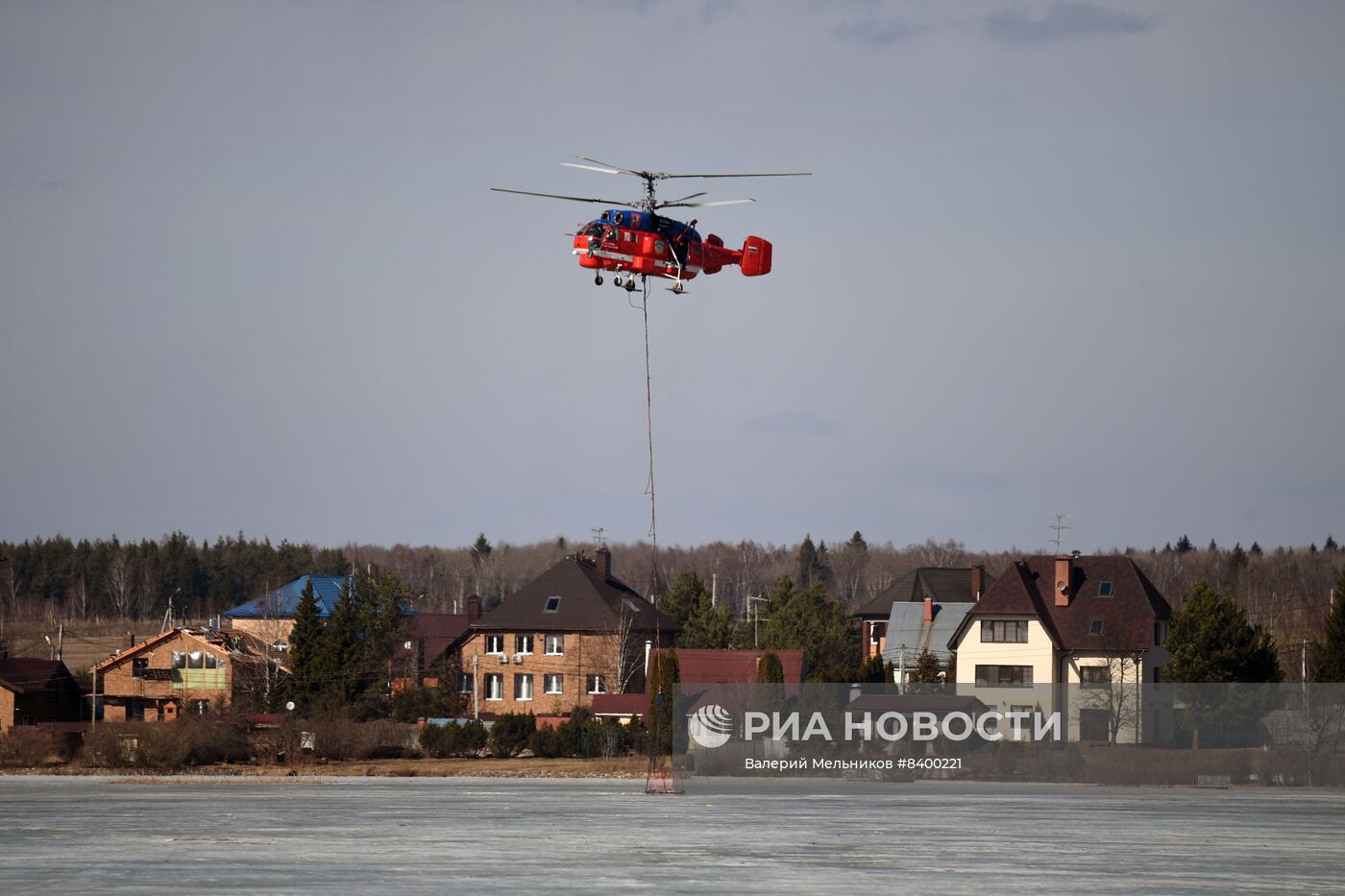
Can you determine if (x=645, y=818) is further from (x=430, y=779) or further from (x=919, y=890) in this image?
(x=430, y=779)

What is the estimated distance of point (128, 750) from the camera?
66875 mm

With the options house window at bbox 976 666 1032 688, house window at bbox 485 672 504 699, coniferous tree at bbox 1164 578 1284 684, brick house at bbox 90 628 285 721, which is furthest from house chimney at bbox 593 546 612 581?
coniferous tree at bbox 1164 578 1284 684

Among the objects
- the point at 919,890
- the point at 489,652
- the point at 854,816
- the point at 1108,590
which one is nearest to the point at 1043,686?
the point at 1108,590

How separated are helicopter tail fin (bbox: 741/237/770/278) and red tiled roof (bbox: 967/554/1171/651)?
3768 centimetres

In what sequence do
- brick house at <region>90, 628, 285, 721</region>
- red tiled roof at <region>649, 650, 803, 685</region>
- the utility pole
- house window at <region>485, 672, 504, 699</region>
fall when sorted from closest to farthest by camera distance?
red tiled roof at <region>649, 650, 803, 685</region>, the utility pole, brick house at <region>90, 628, 285, 721</region>, house window at <region>485, 672, 504, 699</region>

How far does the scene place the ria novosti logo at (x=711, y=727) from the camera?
66.2 m

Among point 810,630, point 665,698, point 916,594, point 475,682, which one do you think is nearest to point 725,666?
point 665,698

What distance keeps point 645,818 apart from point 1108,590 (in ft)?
155

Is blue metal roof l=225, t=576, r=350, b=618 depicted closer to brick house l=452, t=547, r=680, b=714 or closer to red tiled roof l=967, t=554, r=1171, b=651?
brick house l=452, t=547, r=680, b=714

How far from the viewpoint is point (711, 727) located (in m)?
67.2

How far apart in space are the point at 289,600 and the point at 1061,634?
168ft

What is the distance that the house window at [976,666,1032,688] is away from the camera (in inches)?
3194

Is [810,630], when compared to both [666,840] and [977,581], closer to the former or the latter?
[977,581]

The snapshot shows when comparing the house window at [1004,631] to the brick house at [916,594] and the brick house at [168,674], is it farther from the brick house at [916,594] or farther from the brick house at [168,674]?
the brick house at [168,674]
